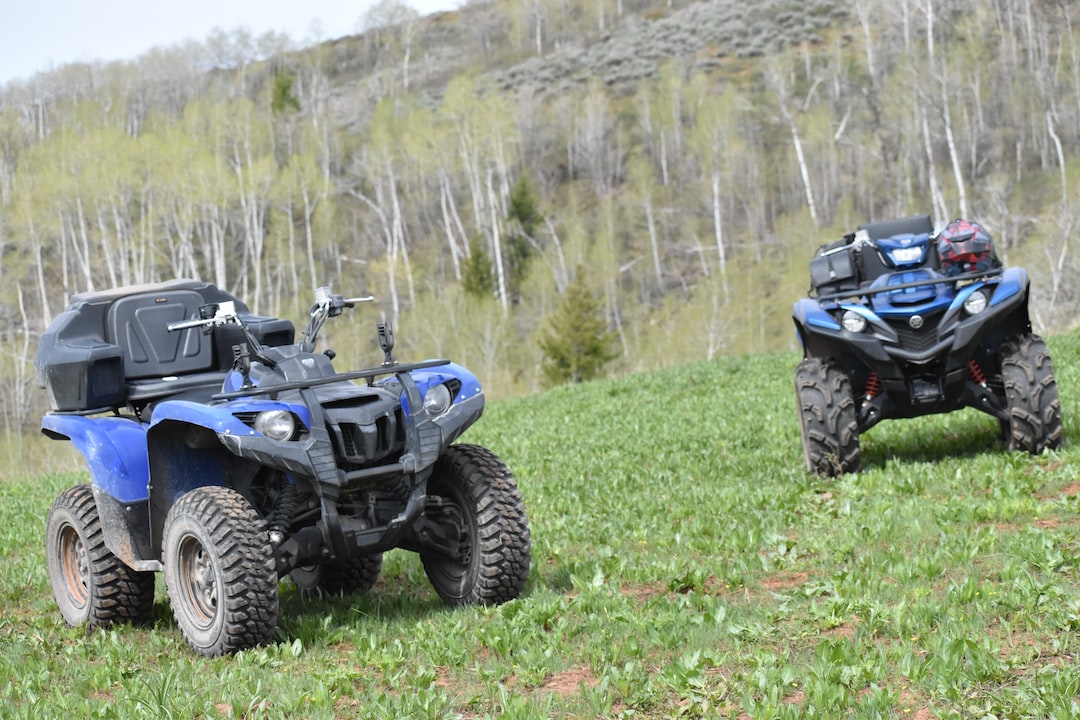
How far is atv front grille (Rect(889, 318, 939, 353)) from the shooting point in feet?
30.0

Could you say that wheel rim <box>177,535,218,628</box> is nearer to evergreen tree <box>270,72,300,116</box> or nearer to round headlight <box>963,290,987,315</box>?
round headlight <box>963,290,987,315</box>

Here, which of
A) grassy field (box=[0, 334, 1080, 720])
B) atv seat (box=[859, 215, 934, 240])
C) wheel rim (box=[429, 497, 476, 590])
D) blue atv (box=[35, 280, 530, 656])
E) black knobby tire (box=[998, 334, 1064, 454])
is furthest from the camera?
atv seat (box=[859, 215, 934, 240])

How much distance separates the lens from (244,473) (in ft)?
21.4

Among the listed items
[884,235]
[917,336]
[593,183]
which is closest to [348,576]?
[917,336]

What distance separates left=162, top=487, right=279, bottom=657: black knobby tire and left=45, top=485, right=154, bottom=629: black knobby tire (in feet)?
3.25

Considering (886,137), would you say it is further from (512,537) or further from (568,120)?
(512,537)

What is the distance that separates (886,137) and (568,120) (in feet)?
86.2

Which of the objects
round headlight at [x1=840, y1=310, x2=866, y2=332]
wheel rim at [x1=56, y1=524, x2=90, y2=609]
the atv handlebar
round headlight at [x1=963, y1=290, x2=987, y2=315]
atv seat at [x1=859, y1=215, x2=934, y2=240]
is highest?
the atv handlebar

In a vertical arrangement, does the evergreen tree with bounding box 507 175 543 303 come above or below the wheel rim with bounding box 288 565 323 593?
below

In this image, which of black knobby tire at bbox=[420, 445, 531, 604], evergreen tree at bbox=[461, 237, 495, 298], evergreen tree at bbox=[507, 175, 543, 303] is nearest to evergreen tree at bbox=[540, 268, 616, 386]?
evergreen tree at bbox=[461, 237, 495, 298]

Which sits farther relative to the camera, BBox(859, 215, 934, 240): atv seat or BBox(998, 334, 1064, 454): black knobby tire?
BBox(859, 215, 934, 240): atv seat

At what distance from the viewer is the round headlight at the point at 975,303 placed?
356 inches

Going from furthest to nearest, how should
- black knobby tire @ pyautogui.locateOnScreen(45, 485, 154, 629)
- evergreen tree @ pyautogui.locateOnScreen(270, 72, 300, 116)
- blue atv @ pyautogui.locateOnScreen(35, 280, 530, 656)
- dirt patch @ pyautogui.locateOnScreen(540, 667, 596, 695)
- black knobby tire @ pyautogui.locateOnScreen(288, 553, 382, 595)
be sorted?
evergreen tree @ pyautogui.locateOnScreen(270, 72, 300, 116)
black knobby tire @ pyautogui.locateOnScreen(288, 553, 382, 595)
black knobby tire @ pyautogui.locateOnScreen(45, 485, 154, 629)
blue atv @ pyautogui.locateOnScreen(35, 280, 530, 656)
dirt patch @ pyautogui.locateOnScreen(540, 667, 596, 695)

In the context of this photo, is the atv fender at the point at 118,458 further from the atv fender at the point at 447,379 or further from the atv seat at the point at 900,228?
the atv seat at the point at 900,228
